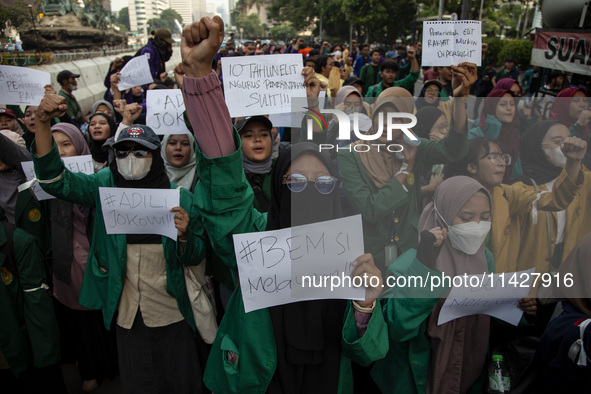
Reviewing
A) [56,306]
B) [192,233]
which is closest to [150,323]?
[192,233]

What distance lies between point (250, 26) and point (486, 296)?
12366cm

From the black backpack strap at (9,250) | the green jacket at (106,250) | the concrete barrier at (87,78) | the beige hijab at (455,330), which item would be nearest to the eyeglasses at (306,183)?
the beige hijab at (455,330)

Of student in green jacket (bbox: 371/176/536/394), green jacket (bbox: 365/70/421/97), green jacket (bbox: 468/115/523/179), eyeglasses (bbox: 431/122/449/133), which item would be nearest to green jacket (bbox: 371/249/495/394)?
student in green jacket (bbox: 371/176/536/394)

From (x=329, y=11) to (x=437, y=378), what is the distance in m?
50.1

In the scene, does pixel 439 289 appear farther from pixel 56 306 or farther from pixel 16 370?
pixel 56 306

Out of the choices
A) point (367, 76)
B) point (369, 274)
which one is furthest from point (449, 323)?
point (367, 76)

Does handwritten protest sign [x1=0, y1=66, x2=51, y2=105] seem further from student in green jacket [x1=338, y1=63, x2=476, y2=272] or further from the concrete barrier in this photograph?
the concrete barrier

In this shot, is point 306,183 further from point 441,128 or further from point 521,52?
→ point 521,52

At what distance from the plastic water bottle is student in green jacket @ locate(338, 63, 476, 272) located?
0.81 metres

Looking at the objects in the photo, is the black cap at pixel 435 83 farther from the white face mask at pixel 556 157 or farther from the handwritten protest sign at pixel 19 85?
the handwritten protest sign at pixel 19 85

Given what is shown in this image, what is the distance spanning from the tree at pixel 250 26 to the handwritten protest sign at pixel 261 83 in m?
111

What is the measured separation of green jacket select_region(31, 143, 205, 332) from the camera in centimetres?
240

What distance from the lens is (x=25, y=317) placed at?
2684 millimetres

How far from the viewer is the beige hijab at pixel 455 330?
212cm
